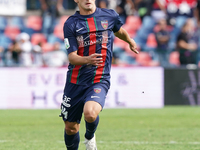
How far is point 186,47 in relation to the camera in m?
14.5

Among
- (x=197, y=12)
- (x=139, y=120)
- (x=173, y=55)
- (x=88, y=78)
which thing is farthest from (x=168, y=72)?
(x=88, y=78)

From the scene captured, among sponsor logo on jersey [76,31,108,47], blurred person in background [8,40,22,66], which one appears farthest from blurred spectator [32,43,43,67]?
sponsor logo on jersey [76,31,108,47]

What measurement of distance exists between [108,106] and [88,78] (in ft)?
27.1

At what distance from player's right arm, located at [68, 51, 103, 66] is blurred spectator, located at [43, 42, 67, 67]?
9.15m

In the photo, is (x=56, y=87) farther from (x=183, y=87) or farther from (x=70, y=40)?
(x=70, y=40)

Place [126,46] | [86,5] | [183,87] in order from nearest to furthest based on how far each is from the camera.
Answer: [86,5], [183,87], [126,46]

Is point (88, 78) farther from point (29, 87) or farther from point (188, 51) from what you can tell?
point (188, 51)

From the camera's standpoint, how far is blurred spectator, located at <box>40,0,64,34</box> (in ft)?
58.4

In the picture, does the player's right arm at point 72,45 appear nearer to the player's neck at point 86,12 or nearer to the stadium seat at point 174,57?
the player's neck at point 86,12

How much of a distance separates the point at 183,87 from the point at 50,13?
23.6 ft

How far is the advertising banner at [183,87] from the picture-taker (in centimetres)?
1350

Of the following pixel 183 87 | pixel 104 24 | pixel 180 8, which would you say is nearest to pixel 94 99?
pixel 104 24

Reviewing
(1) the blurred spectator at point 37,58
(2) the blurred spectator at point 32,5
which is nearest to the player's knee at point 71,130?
(1) the blurred spectator at point 37,58

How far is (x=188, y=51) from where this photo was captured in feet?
46.9
